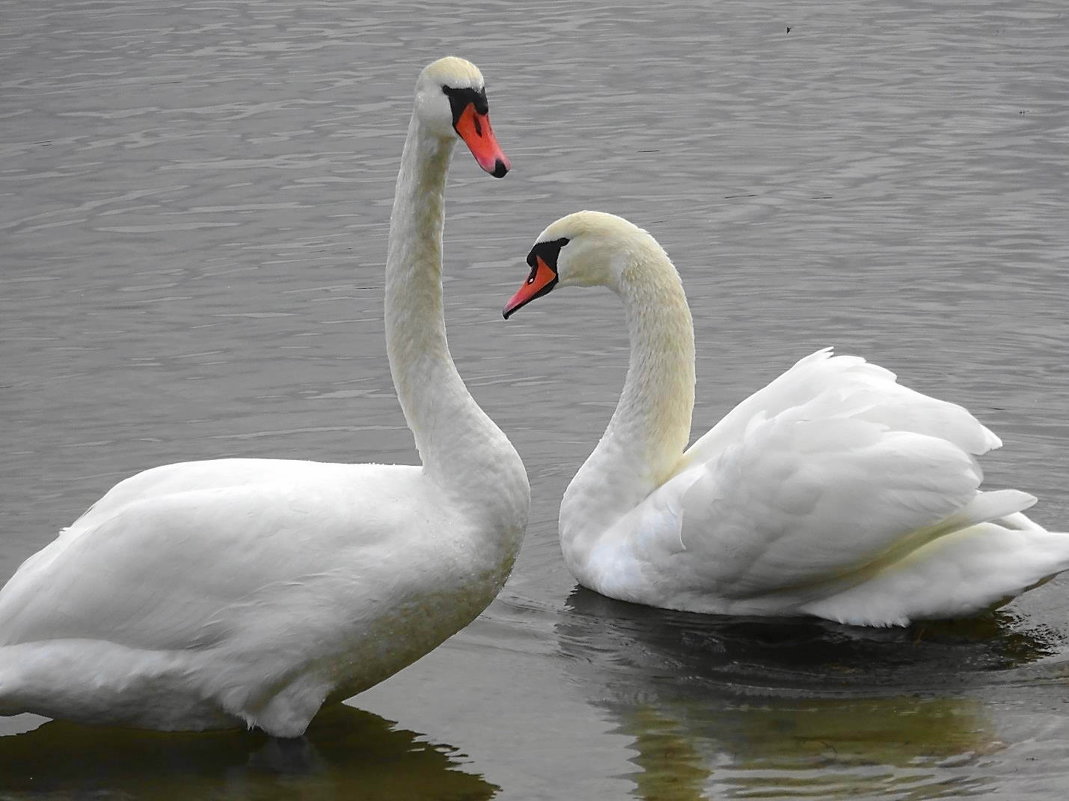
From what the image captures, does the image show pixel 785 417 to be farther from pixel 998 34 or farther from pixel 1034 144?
pixel 998 34

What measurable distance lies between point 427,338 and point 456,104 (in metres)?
0.91

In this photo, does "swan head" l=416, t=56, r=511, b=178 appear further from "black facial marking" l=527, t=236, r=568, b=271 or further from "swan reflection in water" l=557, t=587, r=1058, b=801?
"black facial marking" l=527, t=236, r=568, b=271

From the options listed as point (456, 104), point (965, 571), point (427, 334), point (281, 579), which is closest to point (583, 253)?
point (427, 334)

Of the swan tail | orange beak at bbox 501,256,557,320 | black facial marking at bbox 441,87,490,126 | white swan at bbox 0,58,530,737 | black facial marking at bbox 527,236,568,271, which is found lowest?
the swan tail

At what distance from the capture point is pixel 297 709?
642 cm

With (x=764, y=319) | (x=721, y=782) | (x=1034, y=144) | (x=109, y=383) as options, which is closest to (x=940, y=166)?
(x=1034, y=144)

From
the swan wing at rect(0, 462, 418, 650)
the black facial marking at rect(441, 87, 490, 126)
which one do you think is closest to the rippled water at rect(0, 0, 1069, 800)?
the swan wing at rect(0, 462, 418, 650)

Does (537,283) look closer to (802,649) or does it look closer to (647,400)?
(647,400)

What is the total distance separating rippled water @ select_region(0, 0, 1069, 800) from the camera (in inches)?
264

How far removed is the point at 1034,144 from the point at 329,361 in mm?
6821

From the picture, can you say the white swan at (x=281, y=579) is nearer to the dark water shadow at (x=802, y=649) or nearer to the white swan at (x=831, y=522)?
the dark water shadow at (x=802, y=649)

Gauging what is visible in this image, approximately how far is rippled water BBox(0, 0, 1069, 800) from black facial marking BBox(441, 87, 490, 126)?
7.58 feet

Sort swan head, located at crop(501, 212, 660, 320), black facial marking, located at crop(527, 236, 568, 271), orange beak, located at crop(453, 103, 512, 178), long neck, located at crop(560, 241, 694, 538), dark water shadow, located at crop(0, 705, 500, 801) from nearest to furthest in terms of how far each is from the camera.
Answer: orange beak, located at crop(453, 103, 512, 178), dark water shadow, located at crop(0, 705, 500, 801), long neck, located at crop(560, 241, 694, 538), swan head, located at crop(501, 212, 660, 320), black facial marking, located at crop(527, 236, 568, 271)

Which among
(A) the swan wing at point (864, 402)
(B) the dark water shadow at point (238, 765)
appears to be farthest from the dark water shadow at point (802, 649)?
(B) the dark water shadow at point (238, 765)
